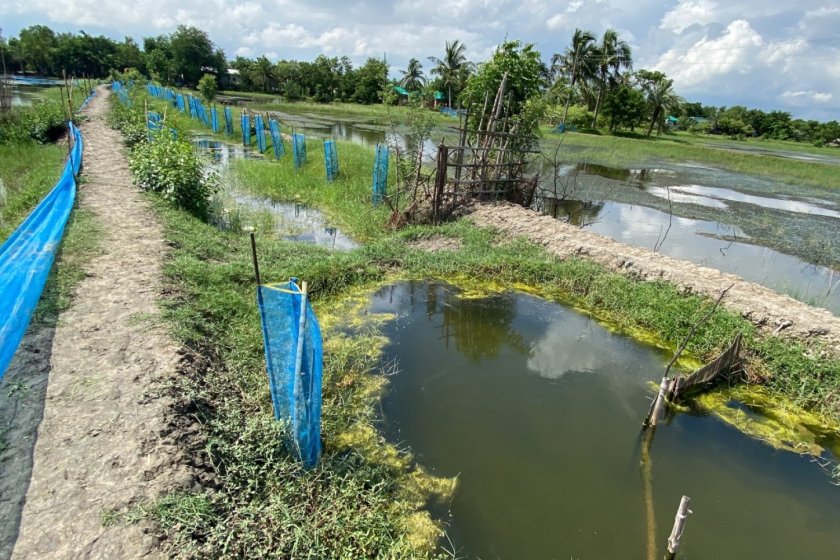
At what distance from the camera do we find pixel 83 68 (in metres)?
54.1

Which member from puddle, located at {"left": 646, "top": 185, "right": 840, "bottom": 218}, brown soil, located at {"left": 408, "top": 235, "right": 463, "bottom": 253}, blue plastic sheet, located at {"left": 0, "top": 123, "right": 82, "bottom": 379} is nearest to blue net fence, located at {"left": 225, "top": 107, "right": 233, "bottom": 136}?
blue plastic sheet, located at {"left": 0, "top": 123, "right": 82, "bottom": 379}

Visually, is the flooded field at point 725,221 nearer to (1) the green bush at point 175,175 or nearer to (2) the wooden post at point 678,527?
(2) the wooden post at point 678,527

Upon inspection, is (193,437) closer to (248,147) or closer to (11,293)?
(11,293)

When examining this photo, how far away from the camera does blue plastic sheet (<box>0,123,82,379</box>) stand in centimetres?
328

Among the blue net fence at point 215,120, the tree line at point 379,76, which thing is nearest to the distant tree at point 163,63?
the tree line at point 379,76

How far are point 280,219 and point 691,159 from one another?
25129 mm

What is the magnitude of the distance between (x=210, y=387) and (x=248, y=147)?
16.3 meters

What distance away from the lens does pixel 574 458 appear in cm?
354

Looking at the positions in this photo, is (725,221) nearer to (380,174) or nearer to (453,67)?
(380,174)

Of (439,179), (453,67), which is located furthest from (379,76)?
(439,179)

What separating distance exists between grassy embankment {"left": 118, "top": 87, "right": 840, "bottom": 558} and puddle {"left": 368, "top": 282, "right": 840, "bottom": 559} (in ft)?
1.22

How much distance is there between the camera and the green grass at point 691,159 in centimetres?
2016

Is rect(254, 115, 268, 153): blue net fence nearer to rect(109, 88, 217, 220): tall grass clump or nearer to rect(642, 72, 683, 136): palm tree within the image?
rect(109, 88, 217, 220): tall grass clump

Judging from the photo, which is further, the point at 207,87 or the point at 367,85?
the point at 367,85
